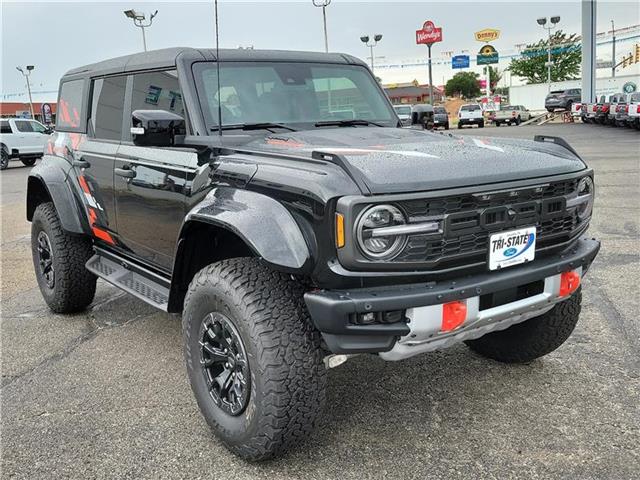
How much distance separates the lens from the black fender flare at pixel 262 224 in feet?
8.04

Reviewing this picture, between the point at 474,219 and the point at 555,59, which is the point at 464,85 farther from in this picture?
the point at 474,219

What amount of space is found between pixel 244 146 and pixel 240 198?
486 mm

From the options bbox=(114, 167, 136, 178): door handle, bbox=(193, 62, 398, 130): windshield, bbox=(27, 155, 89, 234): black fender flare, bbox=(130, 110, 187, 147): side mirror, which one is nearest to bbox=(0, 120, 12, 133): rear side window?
bbox=(27, 155, 89, 234): black fender flare

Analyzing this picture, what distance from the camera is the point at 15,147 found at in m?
22.0

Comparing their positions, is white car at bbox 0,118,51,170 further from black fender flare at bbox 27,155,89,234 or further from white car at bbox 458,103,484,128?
white car at bbox 458,103,484,128

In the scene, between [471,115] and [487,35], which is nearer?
[471,115]

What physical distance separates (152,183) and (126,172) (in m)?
0.35

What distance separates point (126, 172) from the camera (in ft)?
12.6

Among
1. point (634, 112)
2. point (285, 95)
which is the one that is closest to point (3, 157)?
point (285, 95)

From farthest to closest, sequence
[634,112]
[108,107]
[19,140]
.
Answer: [634,112], [19,140], [108,107]

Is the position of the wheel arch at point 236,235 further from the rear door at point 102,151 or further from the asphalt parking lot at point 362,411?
the rear door at point 102,151

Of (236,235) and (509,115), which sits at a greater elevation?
(509,115)

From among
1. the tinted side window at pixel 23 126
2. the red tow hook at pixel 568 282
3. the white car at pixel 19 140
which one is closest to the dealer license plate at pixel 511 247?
the red tow hook at pixel 568 282

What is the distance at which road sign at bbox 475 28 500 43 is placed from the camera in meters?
61.3
